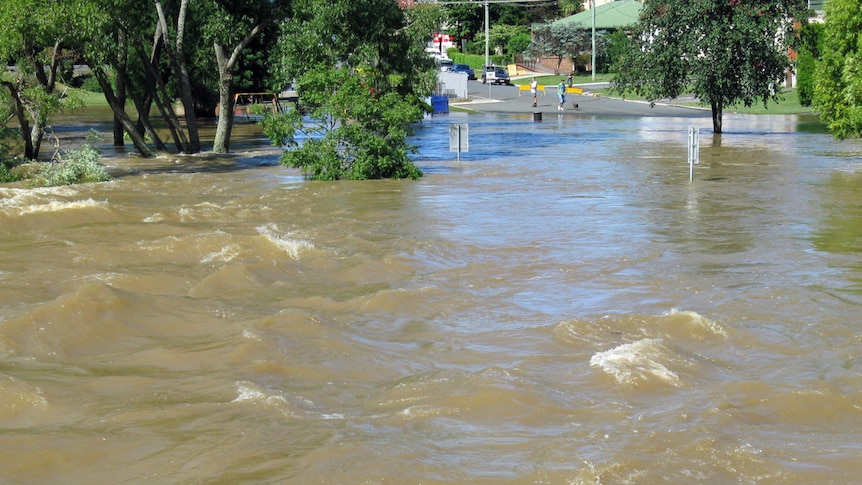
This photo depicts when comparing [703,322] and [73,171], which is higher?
[73,171]

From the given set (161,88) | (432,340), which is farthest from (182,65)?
Result: (432,340)

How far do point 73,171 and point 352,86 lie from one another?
6646 millimetres

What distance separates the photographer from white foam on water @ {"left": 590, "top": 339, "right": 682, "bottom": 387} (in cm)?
935

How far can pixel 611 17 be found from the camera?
87.3 meters

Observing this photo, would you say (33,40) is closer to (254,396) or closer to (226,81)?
(226,81)

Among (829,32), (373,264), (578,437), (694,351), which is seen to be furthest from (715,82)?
(578,437)

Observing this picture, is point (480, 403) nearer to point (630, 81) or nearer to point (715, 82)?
point (715, 82)

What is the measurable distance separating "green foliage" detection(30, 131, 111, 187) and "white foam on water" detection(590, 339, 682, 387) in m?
17.1

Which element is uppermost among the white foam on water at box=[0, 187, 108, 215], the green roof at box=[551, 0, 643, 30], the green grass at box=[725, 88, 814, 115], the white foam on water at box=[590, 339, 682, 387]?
the green roof at box=[551, 0, 643, 30]

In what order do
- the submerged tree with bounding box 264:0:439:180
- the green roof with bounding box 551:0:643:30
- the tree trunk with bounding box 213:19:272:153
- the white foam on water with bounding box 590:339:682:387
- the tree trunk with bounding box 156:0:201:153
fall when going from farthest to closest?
the green roof with bounding box 551:0:643:30
the tree trunk with bounding box 213:19:272:153
the tree trunk with bounding box 156:0:201:153
the submerged tree with bounding box 264:0:439:180
the white foam on water with bounding box 590:339:682:387

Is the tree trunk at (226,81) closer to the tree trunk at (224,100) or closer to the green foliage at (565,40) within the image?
the tree trunk at (224,100)

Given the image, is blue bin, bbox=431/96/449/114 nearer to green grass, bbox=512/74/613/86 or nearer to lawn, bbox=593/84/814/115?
lawn, bbox=593/84/814/115

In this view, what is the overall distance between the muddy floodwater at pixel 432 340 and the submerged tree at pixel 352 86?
12.2ft

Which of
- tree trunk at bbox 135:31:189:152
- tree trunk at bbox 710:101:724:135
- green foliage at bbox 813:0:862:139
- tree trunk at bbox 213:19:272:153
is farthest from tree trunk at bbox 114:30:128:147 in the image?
tree trunk at bbox 710:101:724:135
